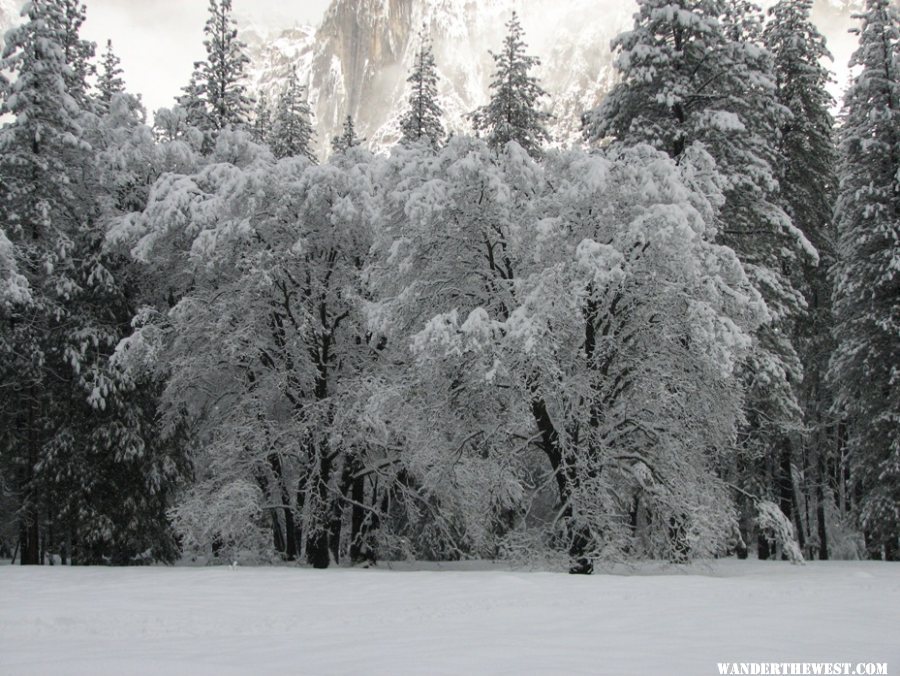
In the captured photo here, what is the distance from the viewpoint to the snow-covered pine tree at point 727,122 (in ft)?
65.8

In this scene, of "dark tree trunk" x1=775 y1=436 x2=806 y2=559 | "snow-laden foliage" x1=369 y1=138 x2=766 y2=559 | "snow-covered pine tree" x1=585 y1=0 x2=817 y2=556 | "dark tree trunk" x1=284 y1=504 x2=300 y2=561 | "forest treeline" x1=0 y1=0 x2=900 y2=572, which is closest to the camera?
"snow-laden foliage" x1=369 y1=138 x2=766 y2=559

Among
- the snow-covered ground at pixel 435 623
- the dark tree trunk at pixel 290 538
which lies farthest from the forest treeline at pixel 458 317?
the snow-covered ground at pixel 435 623

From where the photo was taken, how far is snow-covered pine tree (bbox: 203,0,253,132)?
98.2 ft

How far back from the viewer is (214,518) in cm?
1689

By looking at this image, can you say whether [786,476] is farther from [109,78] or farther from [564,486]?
[109,78]

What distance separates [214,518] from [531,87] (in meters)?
21.4

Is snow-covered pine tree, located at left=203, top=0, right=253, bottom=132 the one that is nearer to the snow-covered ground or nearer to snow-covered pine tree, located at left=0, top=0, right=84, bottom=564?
snow-covered pine tree, located at left=0, top=0, right=84, bottom=564

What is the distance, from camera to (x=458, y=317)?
15.4 metres

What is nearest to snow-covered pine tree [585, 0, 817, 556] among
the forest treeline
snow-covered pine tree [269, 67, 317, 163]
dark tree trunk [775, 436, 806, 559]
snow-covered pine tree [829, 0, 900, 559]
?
the forest treeline

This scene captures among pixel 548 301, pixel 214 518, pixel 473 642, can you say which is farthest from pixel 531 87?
pixel 473 642

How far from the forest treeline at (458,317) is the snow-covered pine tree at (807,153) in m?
0.11

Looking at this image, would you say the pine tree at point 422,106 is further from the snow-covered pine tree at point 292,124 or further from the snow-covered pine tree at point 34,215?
the snow-covered pine tree at point 34,215

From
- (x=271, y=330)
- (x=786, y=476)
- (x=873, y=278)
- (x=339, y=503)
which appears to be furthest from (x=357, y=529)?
(x=873, y=278)

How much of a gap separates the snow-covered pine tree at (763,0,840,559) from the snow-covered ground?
1353 centimetres
